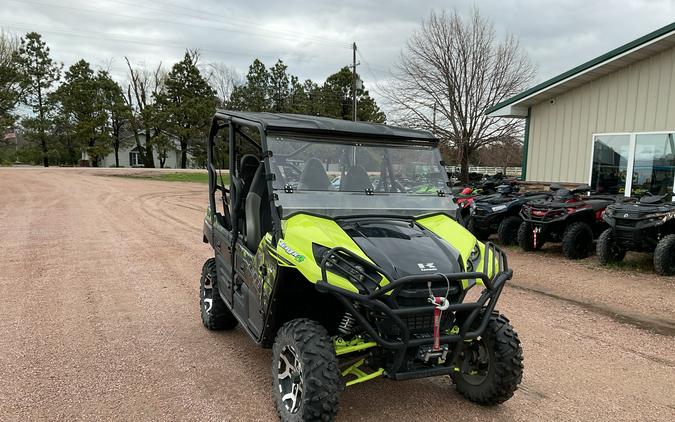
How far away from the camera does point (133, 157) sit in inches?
2077

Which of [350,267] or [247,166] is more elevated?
[247,166]

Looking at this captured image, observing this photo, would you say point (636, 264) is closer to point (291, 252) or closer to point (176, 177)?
point (291, 252)

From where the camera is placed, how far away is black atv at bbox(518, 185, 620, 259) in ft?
27.1

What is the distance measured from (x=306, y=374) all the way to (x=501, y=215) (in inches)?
310

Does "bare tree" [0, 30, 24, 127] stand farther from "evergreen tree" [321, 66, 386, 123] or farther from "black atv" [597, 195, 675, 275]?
"black atv" [597, 195, 675, 275]

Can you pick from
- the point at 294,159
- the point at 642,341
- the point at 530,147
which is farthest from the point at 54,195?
the point at 642,341

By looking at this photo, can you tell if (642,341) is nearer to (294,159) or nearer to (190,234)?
(294,159)

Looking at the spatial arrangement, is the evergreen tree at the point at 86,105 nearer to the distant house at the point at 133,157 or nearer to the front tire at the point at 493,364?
the distant house at the point at 133,157

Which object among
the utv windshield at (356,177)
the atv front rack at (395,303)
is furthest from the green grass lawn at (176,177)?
the atv front rack at (395,303)

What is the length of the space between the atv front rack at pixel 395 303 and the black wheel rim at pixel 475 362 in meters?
0.42

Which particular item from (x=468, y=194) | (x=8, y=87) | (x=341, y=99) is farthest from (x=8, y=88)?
(x=468, y=194)

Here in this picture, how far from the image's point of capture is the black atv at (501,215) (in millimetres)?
9527

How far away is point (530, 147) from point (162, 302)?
10747mm

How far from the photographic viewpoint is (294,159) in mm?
3484
